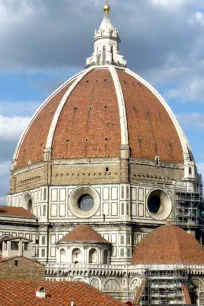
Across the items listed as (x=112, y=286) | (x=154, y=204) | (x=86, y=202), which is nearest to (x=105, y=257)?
(x=112, y=286)

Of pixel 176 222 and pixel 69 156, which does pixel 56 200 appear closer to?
pixel 69 156

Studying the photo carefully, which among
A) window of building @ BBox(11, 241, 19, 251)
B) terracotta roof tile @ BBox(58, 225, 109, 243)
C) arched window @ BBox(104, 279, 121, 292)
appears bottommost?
arched window @ BBox(104, 279, 121, 292)

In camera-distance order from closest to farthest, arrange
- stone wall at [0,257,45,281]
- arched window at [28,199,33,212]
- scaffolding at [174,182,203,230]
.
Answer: stone wall at [0,257,45,281], scaffolding at [174,182,203,230], arched window at [28,199,33,212]

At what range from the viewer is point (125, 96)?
58.0m

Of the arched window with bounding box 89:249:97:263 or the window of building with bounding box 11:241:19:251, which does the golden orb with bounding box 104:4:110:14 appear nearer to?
the arched window with bounding box 89:249:97:263

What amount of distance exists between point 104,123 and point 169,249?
1282cm

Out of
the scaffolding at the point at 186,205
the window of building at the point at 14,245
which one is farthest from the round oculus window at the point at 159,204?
the window of building at the point at 14,245

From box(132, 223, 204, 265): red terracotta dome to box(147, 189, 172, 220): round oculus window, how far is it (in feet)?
13.9

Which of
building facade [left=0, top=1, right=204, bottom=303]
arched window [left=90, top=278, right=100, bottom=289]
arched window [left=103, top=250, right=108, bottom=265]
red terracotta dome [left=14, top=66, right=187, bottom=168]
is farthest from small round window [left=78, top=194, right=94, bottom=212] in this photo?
arched window [left=90, top=278, right=100, bottom=289]

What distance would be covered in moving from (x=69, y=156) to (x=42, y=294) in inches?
1333

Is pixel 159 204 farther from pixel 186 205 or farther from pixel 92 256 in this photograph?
pixel 92 256

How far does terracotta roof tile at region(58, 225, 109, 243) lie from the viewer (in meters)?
50.0

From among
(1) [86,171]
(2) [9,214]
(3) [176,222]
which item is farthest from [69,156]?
(3) [176,222]

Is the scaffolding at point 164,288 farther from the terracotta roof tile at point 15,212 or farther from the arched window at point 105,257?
the terracotta roof tile at point 15,212
